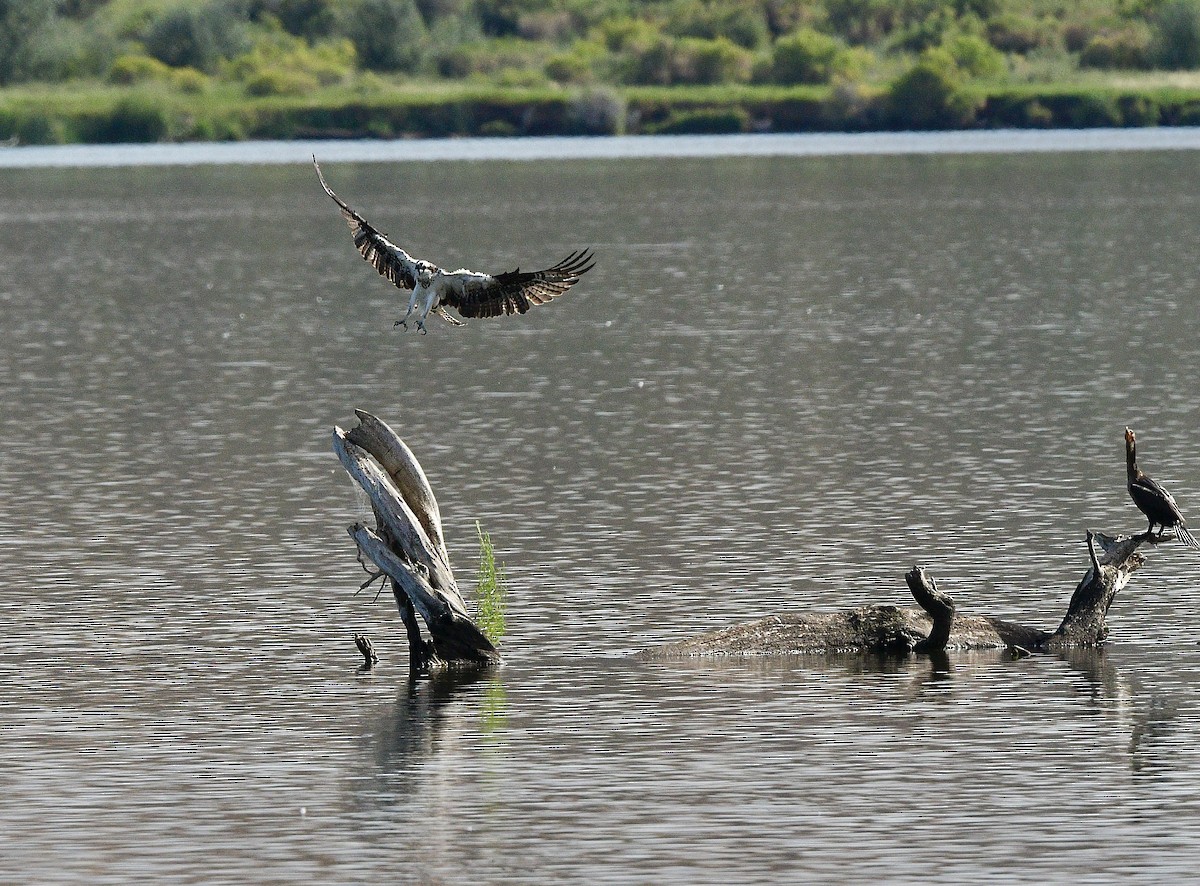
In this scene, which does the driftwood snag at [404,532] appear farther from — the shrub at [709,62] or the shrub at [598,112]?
the shrub at [709,62]

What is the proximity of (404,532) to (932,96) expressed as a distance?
16131 cm

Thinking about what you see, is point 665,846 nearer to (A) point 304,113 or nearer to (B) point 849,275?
(B) point 849,275

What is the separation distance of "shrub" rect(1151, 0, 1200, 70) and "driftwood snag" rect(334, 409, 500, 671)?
16345 centimetres

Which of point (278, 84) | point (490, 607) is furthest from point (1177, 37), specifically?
point (490, 607)

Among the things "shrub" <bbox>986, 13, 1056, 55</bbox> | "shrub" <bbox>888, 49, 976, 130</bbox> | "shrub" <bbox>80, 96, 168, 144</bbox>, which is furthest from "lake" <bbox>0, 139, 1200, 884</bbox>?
"shrub" <bbox>986, 13, 1056, 55</bbox>

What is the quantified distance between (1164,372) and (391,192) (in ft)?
248

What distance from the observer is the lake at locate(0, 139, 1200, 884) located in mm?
22188

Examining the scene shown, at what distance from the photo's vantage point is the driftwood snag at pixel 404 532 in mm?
26688

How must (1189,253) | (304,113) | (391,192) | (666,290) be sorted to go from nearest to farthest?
1. (666,290)
2. (1189,253)
3. (391,192)
4. (304,113)

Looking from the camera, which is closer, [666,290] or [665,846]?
[665,846]

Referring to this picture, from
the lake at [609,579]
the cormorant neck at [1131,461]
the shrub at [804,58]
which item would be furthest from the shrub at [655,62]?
the cormorant neck at [1131,461]

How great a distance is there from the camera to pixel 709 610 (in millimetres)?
30688

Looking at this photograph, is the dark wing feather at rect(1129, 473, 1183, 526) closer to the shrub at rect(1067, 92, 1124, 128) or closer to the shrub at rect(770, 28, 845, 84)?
the shrub at rect(1067, 92, 1124, 128)

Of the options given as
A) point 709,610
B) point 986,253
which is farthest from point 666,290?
point 709,610
